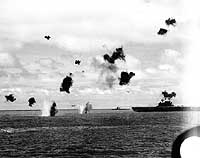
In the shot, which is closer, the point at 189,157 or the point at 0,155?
the point at 189,157

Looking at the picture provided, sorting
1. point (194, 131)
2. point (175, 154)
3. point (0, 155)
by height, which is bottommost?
point (0, 155)

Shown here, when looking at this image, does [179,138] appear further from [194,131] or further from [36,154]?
[36,154]

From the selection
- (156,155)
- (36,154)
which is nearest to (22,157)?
(36,154)

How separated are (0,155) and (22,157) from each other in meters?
6.61

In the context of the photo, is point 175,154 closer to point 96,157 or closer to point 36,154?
point 96,157

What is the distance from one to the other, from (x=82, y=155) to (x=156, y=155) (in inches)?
497

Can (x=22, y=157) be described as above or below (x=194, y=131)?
below

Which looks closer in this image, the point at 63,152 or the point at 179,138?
the point at 179,138

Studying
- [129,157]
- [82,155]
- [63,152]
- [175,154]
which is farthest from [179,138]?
[63,152]

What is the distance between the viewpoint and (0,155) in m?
65.9

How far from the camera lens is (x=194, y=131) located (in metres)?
3.88

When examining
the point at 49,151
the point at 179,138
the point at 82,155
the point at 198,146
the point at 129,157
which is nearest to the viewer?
the point at 198,146

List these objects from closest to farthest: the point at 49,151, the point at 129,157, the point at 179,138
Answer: the point at 179,138, the point at 129,157, the point at 49,151

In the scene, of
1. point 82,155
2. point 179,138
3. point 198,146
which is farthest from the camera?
point 82,155
